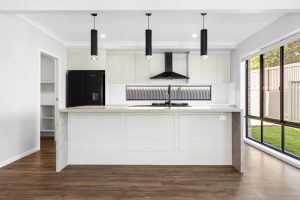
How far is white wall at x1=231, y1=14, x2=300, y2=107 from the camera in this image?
3953mm

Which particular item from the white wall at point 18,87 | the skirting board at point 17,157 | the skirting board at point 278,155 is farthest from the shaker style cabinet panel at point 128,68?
the skirting board at point 278,155

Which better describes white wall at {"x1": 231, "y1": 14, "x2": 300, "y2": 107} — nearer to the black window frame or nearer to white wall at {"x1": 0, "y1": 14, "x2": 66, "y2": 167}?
the black window frame

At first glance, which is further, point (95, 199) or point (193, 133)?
point (193, 133)

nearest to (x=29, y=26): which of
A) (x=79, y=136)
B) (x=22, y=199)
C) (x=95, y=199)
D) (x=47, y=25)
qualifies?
(x=47, y=25)

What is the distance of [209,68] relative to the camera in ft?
22.3

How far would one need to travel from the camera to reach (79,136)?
3.96 m

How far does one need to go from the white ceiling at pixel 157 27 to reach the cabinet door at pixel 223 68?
0.46m

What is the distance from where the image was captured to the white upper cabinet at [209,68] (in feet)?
22.2

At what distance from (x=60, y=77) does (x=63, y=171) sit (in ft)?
9.92

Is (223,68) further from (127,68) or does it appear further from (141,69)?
(127,68)

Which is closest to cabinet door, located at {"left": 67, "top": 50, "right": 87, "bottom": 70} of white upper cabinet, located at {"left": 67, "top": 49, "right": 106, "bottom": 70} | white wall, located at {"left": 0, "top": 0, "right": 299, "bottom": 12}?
white upper cabinet, located at {"left": 67, "top": 49, "right": 106, "bottom": 70}

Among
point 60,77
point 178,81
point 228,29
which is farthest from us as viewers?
point 178,81

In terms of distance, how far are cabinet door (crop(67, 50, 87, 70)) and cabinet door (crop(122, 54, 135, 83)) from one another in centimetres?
110

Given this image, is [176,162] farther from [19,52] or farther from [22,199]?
[19,52]
